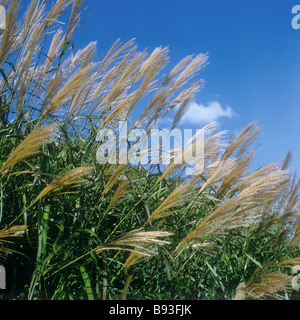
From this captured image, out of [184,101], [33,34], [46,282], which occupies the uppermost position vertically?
[33,34]

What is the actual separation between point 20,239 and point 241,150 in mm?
1557

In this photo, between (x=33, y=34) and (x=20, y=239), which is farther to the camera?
(x=33, y=34)

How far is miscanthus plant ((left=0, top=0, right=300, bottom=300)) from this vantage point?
6.00ft

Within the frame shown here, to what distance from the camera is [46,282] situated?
1912 millimetres

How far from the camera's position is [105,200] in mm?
2070

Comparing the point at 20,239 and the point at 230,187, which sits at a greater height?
the point at 230,187

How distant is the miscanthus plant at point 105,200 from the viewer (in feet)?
6.00

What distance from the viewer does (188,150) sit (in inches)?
82.4
